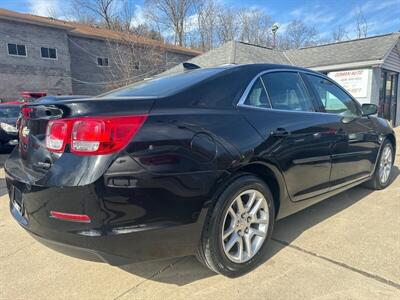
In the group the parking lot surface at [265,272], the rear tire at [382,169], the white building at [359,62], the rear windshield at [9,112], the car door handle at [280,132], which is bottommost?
the parking lot surface at [265,272]

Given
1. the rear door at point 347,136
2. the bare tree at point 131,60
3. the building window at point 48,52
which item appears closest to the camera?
the rear door at point 347,136

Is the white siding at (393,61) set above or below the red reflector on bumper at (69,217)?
above

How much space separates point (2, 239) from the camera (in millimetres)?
3328

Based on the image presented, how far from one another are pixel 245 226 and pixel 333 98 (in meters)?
2.05

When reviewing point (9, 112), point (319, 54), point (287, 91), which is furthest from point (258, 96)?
point (319, 54)

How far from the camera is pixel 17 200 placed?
2.33 metres

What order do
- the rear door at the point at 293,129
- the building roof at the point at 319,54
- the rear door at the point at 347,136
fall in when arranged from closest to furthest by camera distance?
1. the rear door at the point at 293,129
2. the rear door at the point at 347,136
3. the building roof at the point at 319,54

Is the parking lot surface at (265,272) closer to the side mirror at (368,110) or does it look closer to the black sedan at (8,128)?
the side mirror at (368,110)

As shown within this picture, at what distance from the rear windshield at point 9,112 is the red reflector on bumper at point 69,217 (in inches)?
323

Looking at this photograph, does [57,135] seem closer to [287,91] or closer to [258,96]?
[258,96]

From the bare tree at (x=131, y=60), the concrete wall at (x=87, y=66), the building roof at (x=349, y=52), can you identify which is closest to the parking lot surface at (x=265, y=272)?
the building roof at (x=349, y=52)

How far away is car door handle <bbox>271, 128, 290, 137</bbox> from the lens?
2.65m

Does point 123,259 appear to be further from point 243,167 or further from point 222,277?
point 243,167

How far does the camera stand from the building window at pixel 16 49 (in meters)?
21.4
